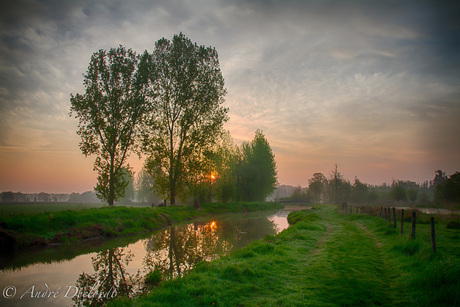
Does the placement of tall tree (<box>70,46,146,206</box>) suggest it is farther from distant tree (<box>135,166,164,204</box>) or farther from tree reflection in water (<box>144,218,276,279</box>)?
distant tree (<box>135,166,164,204</box>)

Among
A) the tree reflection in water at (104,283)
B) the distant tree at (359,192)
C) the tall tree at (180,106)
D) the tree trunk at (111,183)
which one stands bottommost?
the distant tree at (359,192)

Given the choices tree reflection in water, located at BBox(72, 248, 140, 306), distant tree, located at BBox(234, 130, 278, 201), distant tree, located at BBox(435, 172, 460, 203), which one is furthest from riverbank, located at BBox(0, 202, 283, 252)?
distant tree, located at BBox(435, 172, 460, 203)

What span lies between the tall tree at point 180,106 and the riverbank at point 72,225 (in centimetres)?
746

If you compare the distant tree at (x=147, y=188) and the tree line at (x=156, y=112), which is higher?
the tree line at (x=156, y=112)

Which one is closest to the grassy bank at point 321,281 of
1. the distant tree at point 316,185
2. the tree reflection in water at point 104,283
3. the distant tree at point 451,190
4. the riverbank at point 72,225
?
the tree reflection in water at point 104,283

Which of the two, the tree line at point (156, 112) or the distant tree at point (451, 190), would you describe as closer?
the tree line at point (156, 112)

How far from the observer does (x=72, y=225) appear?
16406 mm

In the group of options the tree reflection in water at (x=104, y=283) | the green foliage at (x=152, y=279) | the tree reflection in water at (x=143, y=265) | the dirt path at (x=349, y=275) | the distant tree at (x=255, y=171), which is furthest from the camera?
the distant tree at (x=255, y=171)

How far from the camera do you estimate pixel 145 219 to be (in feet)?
75.7

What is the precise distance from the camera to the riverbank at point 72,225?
13.3m

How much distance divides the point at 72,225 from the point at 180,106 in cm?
1925

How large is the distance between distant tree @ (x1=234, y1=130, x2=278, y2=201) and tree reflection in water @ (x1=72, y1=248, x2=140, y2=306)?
49.9 m

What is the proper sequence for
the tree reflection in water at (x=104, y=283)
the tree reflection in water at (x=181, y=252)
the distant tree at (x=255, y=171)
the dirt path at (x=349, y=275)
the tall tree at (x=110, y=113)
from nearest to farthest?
the dirt path at (x=349, y=275) → the tree reflection in water at (x=104, y=283) → the tree reflection in water at (x=181, y=252) → the tall tree at (x=110, y=113) → the distant tree at (x=255, y=171)

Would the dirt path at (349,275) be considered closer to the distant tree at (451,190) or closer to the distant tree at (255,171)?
the distant tree at (255,171)
